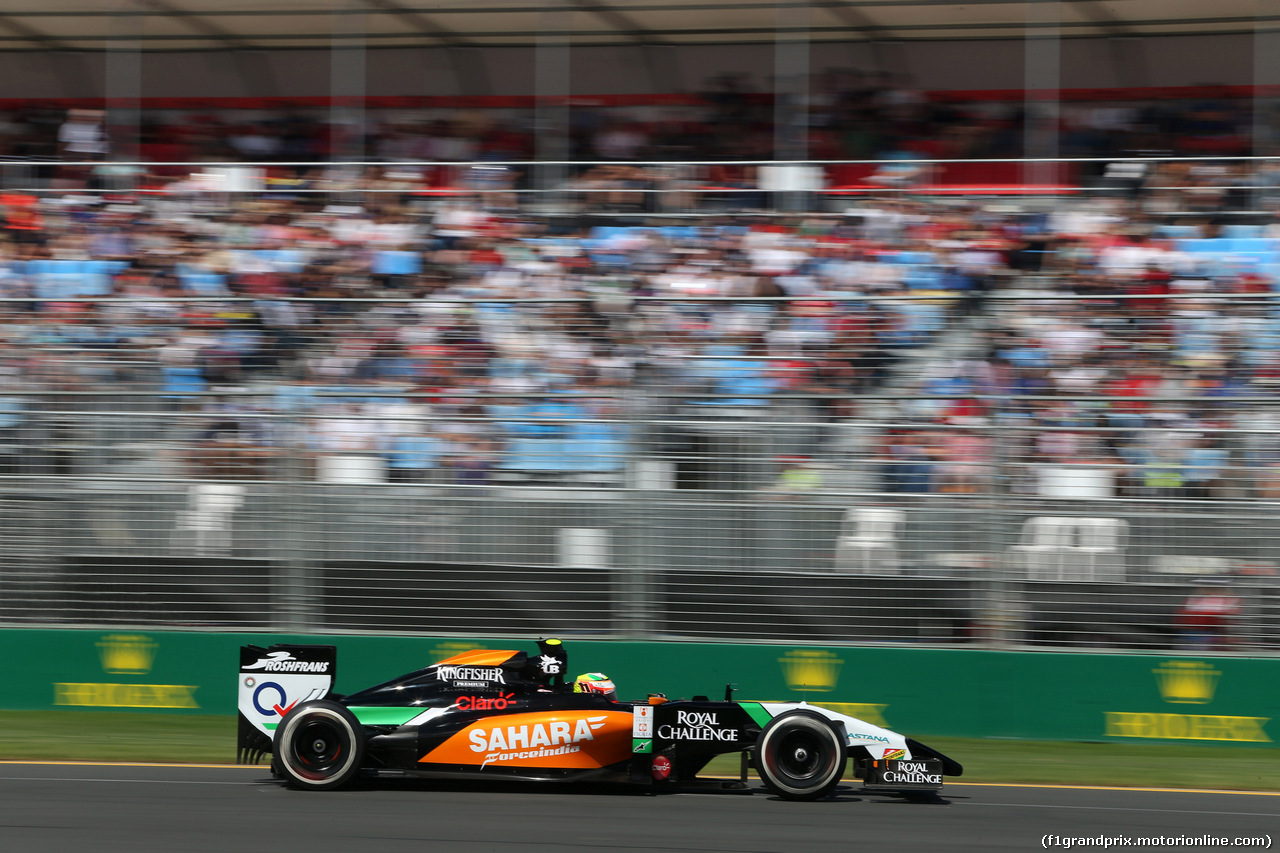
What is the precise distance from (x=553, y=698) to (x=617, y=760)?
0.46 meters

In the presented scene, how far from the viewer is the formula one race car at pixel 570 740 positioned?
7.11 m

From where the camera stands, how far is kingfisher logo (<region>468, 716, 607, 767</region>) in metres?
7.24

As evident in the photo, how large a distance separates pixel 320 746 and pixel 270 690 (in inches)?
17.9

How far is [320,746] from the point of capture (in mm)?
7305

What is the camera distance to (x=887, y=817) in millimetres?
6945

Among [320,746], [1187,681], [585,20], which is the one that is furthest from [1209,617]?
[585,20]

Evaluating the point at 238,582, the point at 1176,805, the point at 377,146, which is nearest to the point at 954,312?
the point at 1176,805

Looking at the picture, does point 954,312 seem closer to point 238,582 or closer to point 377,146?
point 238,582

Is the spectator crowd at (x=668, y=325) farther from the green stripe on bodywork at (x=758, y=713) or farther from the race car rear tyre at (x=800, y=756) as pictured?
the race car rear tyre at (x=800, y=756)

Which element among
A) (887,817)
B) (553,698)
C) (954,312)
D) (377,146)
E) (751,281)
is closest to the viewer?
(887,817)

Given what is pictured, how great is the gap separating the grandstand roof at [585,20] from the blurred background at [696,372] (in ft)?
0.27

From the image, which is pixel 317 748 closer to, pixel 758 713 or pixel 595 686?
pixel 595 686

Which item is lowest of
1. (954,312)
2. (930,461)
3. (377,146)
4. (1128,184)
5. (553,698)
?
(553,698)

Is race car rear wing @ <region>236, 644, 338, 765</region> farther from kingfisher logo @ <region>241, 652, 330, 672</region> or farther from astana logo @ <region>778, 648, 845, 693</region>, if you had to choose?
astana logo @ <region>778, 648, 845, 693</region>
